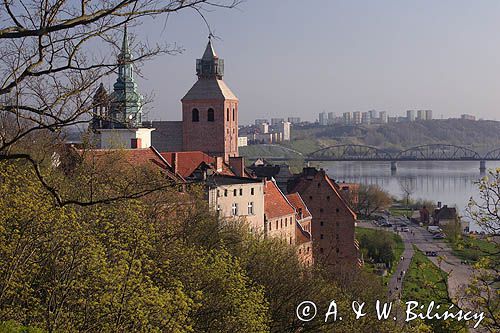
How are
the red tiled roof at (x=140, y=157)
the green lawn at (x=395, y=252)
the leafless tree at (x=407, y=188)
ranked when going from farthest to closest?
the leafless tree at (x=407, y=188) → the green lawn at (x=395, y=252) → the red tiled roof at (x=140, y=157)

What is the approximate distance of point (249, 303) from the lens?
1174 centimetres

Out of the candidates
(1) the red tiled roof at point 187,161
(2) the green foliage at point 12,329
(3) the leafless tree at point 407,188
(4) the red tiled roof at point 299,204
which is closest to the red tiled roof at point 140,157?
(1) the red tiled roof at point 187,161

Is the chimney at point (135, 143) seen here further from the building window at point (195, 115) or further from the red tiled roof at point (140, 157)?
the building window at point (195, 115)

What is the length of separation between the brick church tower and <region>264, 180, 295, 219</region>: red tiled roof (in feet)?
32.1

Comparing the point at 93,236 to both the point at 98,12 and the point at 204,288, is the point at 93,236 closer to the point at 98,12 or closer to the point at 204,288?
the point at 204,288

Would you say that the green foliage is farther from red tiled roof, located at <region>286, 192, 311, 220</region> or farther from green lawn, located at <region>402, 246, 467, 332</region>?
red tiled roof, located at <region>286, 192, 311, 220</region>

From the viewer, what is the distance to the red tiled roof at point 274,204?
29016mm

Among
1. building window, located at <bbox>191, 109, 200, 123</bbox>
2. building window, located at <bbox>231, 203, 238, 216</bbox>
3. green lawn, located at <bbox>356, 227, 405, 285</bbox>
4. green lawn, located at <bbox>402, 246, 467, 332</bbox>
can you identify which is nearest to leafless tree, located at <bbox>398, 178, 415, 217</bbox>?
green lawn, located at <bbox>356, 227, 405, 285</bbox>

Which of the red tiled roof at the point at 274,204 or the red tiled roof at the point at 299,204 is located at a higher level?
the red tiled roof at the point at 274,204

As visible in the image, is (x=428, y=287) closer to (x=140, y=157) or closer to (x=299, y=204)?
(x=140, y=157)

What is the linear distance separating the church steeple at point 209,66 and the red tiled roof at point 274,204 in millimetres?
11213

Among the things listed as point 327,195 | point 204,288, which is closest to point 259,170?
point 327,195

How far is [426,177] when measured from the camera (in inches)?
4419

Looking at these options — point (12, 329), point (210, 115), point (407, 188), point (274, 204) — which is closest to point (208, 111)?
point (210, 115)
